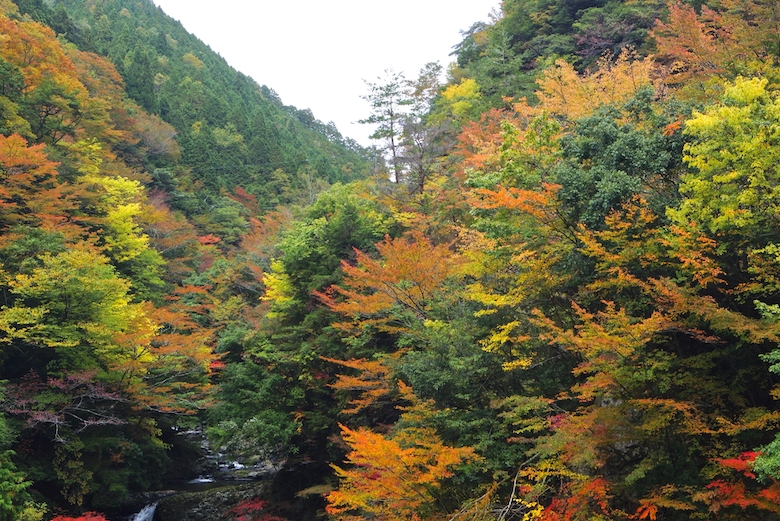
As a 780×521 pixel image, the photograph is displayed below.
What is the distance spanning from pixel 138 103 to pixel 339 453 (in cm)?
4434

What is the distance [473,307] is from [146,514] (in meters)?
14.7

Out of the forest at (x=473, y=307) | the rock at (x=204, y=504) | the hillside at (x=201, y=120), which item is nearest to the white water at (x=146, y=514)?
the rock at (x=204, y=504)

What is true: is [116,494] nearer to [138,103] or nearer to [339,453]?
[339,453]

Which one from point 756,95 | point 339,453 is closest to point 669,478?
point 756,95

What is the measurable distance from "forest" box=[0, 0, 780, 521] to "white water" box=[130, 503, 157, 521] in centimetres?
100

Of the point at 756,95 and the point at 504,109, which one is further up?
the point at 504,109

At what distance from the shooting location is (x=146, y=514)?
60.6 feet

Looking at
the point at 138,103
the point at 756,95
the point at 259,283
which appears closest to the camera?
the point at 756,95

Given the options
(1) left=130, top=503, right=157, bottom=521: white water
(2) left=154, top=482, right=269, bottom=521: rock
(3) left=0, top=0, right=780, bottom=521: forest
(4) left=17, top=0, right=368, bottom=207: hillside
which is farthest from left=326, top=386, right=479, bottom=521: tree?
(4) left=17, top=0, right=368, bottom=207: hillside

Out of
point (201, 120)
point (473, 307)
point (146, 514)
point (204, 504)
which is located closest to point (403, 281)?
point (473, 307)

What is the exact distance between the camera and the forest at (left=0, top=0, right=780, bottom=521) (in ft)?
25.8

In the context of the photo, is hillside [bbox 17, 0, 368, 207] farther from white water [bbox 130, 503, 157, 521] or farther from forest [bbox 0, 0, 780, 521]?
white water [bbox 130, 503, 157, 521]

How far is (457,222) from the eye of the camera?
58.6 ft

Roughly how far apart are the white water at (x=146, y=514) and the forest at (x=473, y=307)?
1004mm
